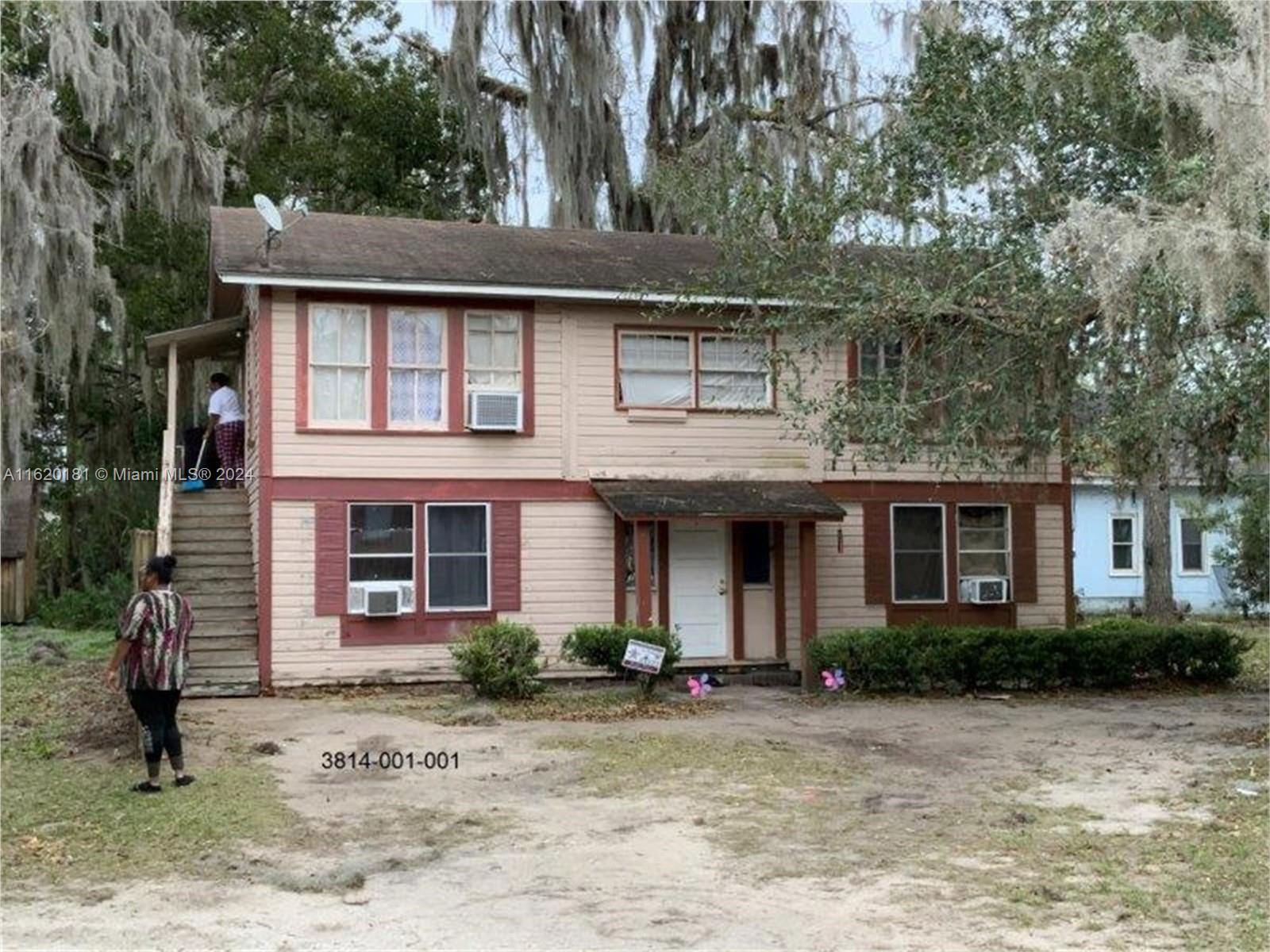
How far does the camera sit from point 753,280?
1439 cm

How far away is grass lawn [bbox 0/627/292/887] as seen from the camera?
23.7 ft

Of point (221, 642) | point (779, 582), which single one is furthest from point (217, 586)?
point (779, 582)

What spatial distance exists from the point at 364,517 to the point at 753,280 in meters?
5.18

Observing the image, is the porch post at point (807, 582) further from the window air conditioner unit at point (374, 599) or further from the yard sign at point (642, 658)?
the window air conditioner unit at point (374, 599)

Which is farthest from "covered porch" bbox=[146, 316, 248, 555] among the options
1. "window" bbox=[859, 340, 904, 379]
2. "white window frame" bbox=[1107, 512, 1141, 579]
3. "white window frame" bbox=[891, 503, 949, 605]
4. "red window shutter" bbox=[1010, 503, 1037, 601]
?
"white window frame" bbox=[1107, 512, 1141, 579]

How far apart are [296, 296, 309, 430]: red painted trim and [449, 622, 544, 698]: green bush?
332 centimetres

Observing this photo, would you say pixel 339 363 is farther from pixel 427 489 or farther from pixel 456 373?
pixel 427 489

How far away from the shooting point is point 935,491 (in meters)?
17.4

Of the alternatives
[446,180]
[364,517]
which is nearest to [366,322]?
[364,517]

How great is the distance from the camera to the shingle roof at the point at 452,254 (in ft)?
50.2

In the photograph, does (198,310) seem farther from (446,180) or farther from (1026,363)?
(1026,363)

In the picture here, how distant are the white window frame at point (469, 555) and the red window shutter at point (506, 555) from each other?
4cm

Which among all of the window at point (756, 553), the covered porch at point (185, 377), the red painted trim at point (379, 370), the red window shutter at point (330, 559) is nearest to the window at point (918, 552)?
the window at point (756, 553)

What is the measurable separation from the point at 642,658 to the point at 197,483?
285 inches
